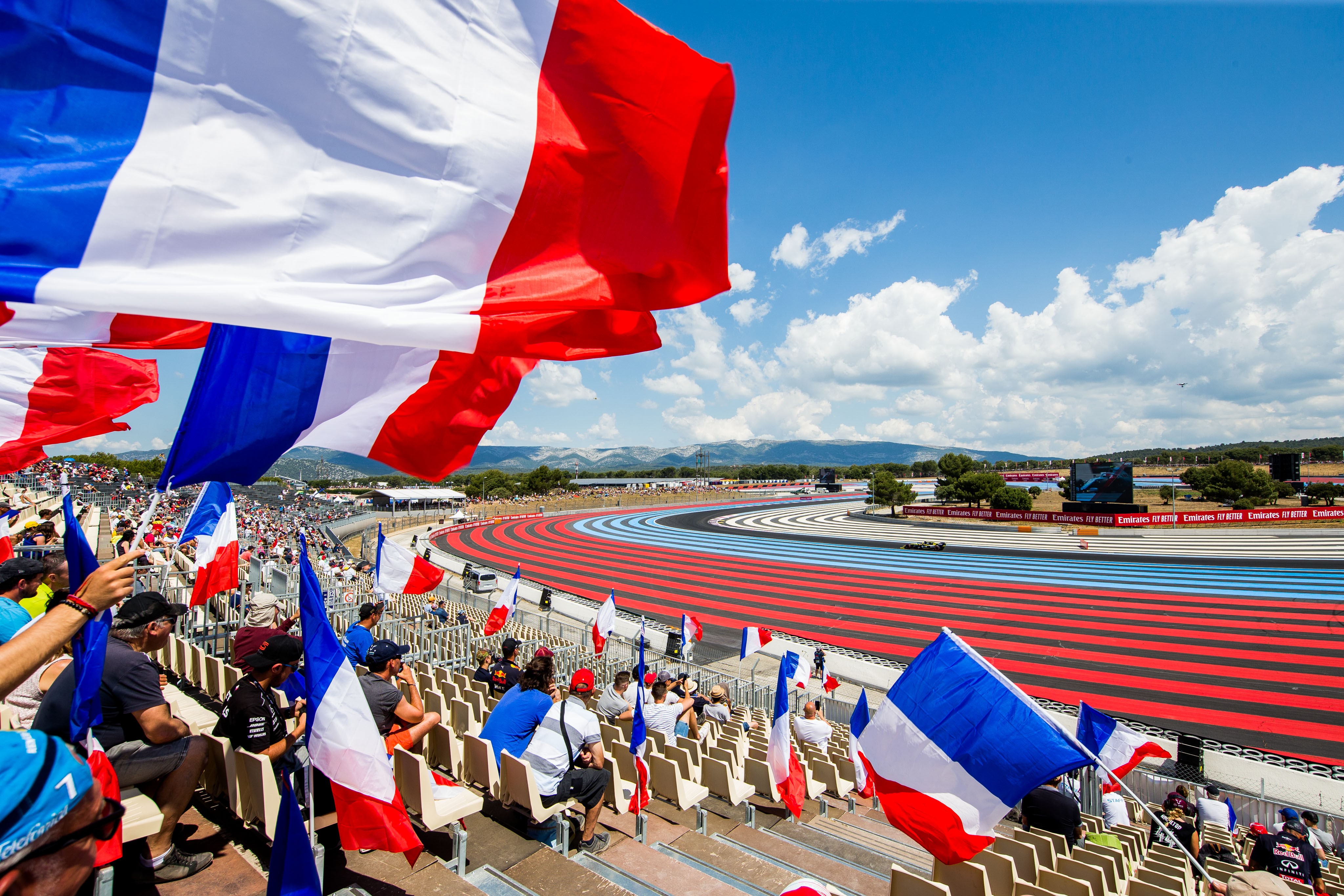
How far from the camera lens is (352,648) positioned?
18.7 ft

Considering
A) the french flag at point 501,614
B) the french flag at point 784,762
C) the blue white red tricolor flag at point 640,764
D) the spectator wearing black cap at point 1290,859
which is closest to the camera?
the blue white red tricolor flag at point 640,764

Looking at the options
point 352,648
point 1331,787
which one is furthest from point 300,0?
point 1331,787

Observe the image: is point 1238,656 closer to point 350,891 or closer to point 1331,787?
point 1331,787

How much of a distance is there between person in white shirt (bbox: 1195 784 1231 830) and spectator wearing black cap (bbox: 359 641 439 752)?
902cm

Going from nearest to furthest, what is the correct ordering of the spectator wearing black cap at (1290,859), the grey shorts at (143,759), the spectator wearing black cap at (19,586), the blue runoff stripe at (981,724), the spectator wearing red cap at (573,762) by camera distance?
1. the grey shorts at (143,759)
2. the blue runoff stripe at (981,724)
3. the spectator wearing black cap at (19,586)
4. the spectator wearing red cap at (573,762)
5. the spectator wearing black cap at (1290,859)

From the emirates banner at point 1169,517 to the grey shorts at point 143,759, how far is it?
5489cm

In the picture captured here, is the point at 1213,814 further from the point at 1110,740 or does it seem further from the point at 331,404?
the point at 331,404

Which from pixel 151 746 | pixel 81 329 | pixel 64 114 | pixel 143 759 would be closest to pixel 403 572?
pixel 151 746

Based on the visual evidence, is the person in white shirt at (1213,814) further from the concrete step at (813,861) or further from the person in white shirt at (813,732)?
the concrete step at (813,861)

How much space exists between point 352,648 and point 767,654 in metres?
14.1

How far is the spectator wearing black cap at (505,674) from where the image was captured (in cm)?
680

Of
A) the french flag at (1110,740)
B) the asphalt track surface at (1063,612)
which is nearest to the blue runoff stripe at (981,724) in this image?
the french flag at (1110,740)

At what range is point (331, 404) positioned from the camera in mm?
3029

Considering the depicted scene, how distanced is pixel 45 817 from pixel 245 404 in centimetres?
190
